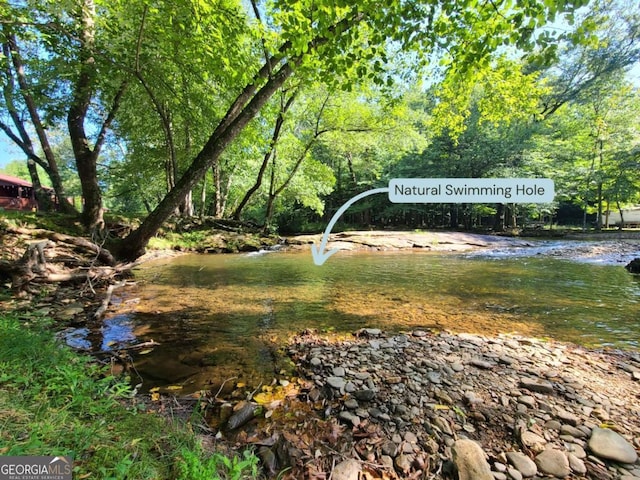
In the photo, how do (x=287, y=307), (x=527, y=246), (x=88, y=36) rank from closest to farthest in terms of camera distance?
(x=287, y=307) → (x=88, y=36) → (x=527, y=246)

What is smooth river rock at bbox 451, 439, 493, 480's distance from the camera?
2002mm

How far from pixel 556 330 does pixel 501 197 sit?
2854 millimetres

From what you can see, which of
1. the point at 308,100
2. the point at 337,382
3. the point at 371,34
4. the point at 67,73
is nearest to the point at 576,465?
the point at 337,382

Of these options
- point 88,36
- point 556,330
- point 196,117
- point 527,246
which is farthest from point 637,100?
point 88,36

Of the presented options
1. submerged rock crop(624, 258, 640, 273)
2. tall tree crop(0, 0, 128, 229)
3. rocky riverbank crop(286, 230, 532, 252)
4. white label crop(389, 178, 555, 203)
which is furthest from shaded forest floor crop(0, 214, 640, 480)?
rocky riverbank crop(286, 230, 532, 252)

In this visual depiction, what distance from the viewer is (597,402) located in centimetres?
283

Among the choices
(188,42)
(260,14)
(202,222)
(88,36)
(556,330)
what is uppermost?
(260,14)

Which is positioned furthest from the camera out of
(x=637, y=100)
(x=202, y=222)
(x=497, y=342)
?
(x=637, y=100)

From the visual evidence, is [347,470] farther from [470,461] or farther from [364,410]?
[470,461]

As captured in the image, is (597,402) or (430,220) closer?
(597,402)

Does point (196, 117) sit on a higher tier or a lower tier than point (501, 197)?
higher

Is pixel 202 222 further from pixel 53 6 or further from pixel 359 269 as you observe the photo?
pixel 53 6

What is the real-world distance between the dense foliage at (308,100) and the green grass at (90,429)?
409 cm

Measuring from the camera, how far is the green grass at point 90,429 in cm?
167
